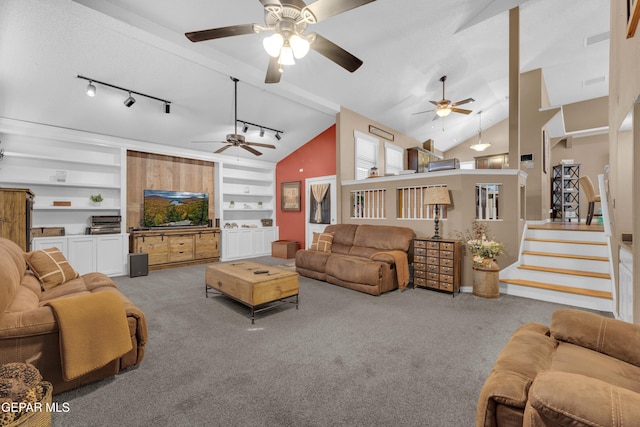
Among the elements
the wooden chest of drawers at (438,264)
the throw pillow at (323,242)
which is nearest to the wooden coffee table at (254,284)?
the throw pillow at (323,242)

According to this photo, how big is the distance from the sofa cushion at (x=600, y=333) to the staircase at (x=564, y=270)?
8.55 ft

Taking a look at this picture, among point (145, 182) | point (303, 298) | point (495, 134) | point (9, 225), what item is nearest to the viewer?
point (9, 225)

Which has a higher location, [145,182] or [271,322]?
[145,182]

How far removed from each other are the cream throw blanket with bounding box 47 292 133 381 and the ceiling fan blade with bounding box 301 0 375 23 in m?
2.62

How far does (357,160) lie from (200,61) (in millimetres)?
3851

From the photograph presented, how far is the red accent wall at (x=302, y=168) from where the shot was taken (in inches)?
272

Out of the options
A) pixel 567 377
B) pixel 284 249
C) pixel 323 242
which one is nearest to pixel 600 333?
pixel 567 377

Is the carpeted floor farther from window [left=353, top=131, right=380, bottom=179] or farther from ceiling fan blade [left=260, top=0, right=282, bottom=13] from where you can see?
window [left=353, top=131, right=380, bottom=179]

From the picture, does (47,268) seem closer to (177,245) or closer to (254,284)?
(254,284)

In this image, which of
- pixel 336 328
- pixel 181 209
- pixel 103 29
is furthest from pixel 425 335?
pixel 181 209

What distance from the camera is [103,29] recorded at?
11.1 ft

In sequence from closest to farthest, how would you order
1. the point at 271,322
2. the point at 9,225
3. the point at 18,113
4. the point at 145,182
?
the point at 271,322 → the point at 9,225 → the point at 18,113 → the point at 145,182

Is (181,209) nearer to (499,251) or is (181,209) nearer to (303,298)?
(303,298)

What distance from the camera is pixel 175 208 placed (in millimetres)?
6449
